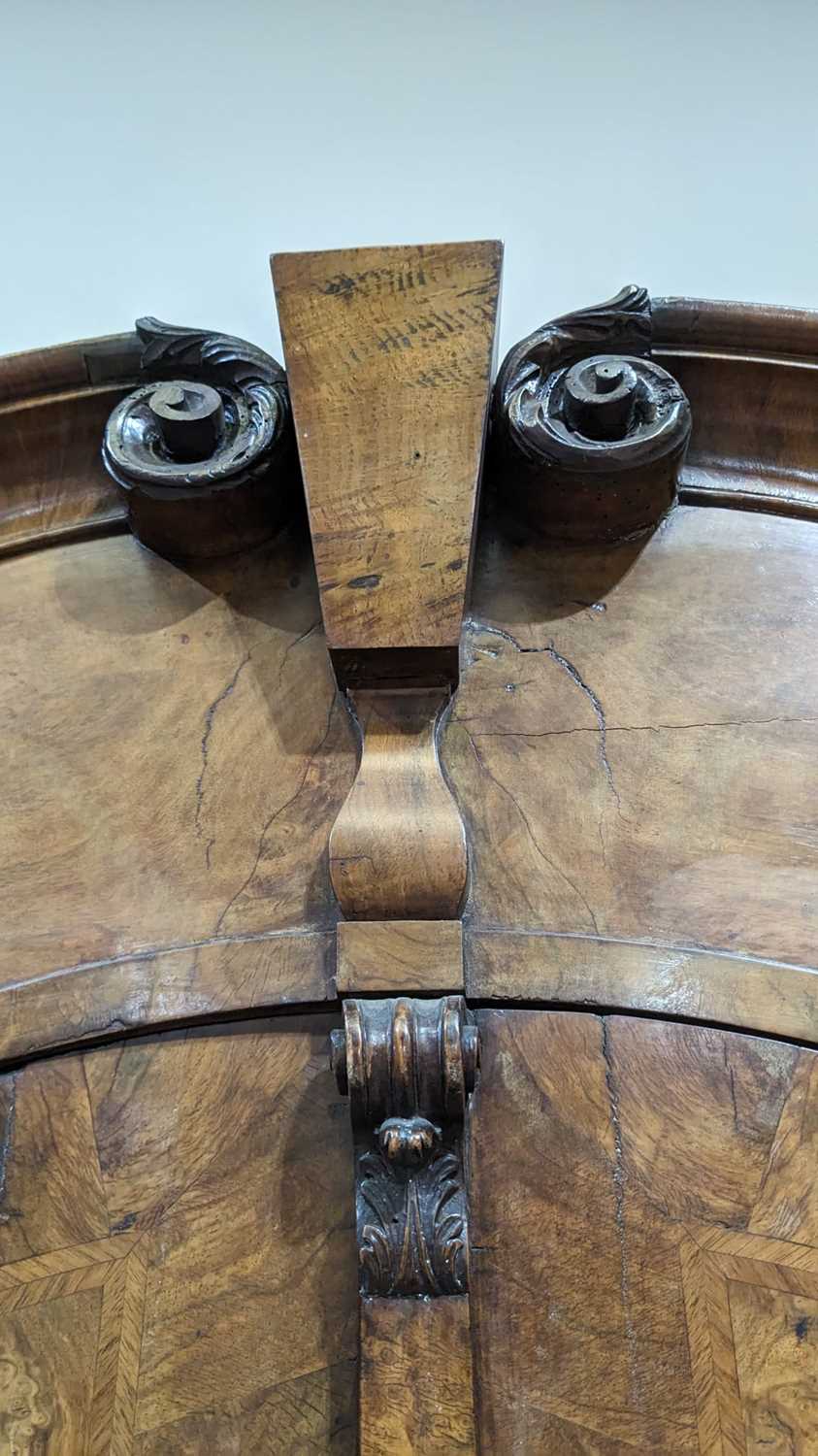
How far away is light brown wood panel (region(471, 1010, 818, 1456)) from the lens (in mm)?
923

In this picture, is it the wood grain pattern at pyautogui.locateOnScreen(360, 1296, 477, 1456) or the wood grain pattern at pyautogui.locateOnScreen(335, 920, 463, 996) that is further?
the wood grain pattern at pyautogui.locateOnScreen(335, 920, 463, 996)

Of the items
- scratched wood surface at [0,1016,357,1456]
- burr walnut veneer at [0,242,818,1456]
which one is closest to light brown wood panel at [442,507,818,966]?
burr walnut veneer at [0,242,818,1456]

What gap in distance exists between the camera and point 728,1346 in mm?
935

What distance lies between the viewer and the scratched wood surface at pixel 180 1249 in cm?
94

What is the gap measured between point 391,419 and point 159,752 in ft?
1.50

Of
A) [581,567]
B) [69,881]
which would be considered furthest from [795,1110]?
[69,881]

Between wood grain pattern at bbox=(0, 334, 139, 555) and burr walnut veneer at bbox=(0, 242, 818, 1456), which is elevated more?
wood grain pattern at bbox=(0, 334, 139, 555)

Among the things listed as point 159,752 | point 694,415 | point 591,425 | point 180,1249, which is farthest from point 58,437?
point 180,1249

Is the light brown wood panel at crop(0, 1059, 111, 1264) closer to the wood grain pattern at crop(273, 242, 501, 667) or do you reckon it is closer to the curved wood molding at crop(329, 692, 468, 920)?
the curved wood molding at crop(329, 692, 468, 920)

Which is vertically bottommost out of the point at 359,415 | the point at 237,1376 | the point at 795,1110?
the point at 237,1376

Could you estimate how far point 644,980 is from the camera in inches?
41.7

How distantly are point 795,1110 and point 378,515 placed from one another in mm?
722

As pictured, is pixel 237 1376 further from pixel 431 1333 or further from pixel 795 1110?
pixel 795 1110

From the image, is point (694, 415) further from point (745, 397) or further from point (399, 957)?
point (399, 957)
